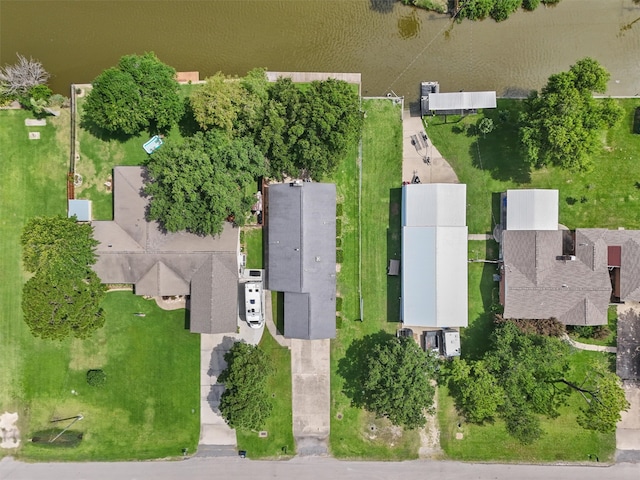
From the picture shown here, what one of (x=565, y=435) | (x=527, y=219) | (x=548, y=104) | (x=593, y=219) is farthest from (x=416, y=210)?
(x=565, y=435)

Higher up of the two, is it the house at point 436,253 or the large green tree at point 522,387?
the house at point 436,253

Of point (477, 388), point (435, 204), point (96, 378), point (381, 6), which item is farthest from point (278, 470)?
point (381, 6)

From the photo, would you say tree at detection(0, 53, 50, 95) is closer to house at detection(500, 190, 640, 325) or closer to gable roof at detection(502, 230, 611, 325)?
house at detection(500, 190, 640, 325)

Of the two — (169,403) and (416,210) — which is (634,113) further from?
(169,403)

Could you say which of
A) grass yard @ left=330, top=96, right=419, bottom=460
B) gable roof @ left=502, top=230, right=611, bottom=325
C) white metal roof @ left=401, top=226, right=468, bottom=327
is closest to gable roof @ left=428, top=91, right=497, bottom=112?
grass yard @ left=330, top=96, right=419, bottom=460

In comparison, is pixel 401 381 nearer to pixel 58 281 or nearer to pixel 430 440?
pixel 430 440

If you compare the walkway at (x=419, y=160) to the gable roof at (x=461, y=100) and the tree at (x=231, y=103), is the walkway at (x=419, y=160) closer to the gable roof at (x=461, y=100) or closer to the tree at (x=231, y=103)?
the gable roof at (x=461, y=100)

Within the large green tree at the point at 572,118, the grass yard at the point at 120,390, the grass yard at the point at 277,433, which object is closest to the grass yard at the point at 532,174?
the large green tree at the point at 572,118
